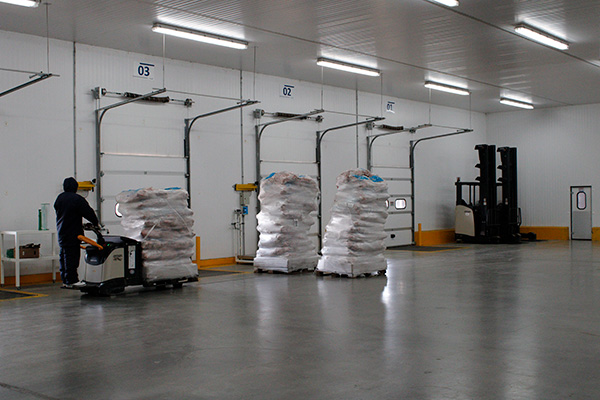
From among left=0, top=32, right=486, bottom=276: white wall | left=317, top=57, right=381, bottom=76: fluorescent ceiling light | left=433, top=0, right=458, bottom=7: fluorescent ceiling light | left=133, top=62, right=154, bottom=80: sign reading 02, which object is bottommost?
left=0, top=32, right=486, bottom=276: white wall

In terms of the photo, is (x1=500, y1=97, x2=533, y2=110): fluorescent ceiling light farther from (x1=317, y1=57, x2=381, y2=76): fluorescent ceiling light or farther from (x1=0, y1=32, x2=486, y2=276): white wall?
(x1=317, y1=57, x2=381, y2=76): fluorescent ceiling light

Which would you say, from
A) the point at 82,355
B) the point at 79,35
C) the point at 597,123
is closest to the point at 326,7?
the point at 79,35

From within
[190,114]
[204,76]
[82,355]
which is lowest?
[82,355]

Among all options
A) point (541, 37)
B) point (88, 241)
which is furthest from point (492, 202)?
point (88, 241)

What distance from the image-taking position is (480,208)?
2044 cm

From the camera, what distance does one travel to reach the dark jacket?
9586mm

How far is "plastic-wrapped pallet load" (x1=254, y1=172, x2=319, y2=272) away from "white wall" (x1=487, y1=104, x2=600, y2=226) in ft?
40.7

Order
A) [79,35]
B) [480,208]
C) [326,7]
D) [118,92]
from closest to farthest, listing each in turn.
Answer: [326,7]
[79,35]
[118,92]
[480,208]

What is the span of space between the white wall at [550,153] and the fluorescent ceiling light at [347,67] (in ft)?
31.1

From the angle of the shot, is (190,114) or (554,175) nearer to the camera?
(190,114)

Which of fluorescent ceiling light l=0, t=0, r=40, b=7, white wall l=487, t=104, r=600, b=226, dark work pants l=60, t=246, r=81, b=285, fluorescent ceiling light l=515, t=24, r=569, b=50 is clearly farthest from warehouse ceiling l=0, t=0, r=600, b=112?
white wall l=487, t=104, r=600, b=226

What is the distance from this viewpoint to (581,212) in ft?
69.3

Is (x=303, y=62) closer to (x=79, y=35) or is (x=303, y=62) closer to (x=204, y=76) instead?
(x=204, y=76)

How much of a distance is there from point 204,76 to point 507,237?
1179cm
